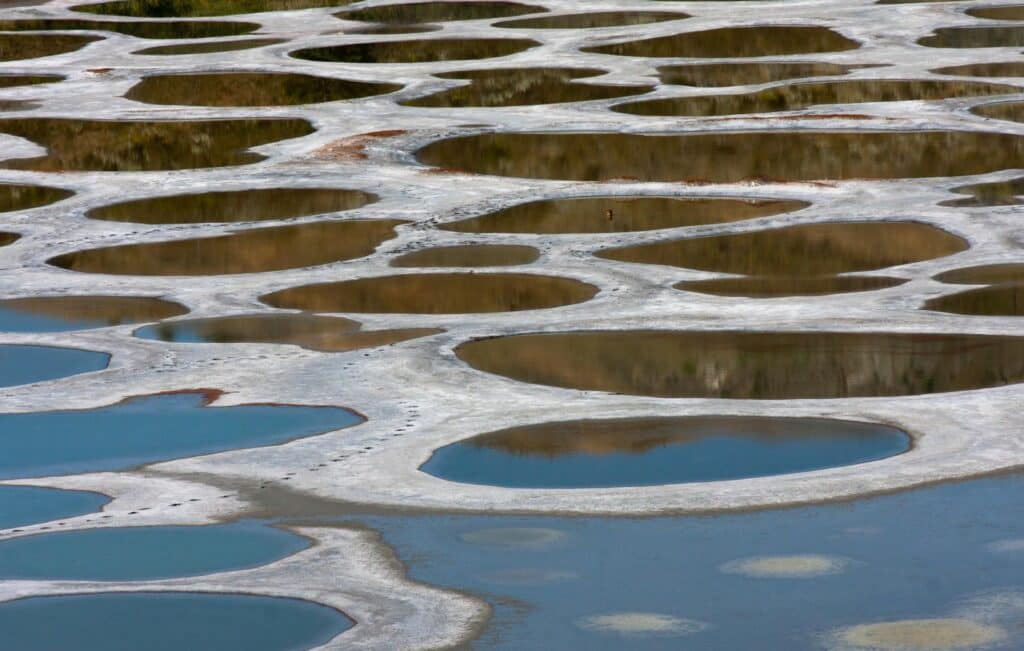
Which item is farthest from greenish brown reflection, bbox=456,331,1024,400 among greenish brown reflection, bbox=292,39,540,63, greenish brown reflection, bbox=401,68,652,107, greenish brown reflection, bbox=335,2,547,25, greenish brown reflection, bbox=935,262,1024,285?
greenish brown reflection, bbox=335,2,547,25

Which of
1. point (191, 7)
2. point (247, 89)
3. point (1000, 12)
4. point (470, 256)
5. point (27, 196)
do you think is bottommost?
point (27, 196)

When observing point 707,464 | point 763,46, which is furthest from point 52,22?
point 707,464

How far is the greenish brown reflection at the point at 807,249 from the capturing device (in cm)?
1625

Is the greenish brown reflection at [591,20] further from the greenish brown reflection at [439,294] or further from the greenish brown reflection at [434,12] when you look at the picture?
the greenish brown reflection at [439,294]

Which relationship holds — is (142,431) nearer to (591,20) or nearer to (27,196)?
(27,196)

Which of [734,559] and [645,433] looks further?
[645,433]

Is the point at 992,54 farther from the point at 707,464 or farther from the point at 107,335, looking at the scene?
the point at 707,464

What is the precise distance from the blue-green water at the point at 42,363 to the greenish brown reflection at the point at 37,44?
24.3 metres

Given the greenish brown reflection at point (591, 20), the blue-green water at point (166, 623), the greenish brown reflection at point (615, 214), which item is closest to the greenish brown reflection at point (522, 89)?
the greenish brown reflection at point (591, 20)

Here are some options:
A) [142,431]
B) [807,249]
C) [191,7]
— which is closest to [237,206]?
[807,249]

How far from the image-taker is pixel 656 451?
10.5m

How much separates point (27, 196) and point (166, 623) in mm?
15090

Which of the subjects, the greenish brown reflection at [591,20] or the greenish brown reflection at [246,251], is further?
the greenish brown reflection at [591,20]

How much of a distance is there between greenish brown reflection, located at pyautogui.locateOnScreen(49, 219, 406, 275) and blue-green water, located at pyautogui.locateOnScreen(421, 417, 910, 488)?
672cm
